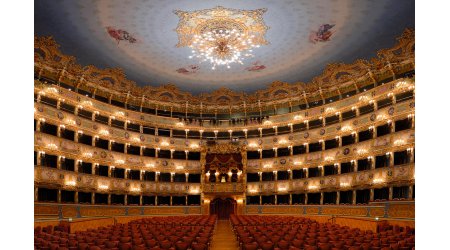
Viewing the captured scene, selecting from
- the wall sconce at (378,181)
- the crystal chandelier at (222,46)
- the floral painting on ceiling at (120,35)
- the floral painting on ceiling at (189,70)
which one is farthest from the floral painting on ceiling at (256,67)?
the wall sconce at (378,181)

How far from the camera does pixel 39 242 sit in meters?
8.88

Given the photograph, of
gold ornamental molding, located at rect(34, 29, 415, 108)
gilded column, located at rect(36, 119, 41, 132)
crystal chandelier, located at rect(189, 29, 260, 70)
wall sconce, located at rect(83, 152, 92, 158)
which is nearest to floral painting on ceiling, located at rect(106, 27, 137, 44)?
crystal chandelier, located at rect(189, 29, 260, 70)

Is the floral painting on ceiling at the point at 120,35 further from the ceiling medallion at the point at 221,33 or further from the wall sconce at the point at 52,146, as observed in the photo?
the wall sconce at the point at 52,146

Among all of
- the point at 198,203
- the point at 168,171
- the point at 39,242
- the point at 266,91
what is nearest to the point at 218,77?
the point at 266,91

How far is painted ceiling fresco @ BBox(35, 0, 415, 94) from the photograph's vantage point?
59.9 feet

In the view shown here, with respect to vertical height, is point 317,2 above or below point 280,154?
above

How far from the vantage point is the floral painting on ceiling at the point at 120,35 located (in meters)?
20.7

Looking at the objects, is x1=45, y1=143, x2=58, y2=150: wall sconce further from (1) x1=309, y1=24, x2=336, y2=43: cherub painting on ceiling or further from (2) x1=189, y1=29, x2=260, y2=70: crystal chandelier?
(1) x1=309, y1=24, x2=336, y2=43: cherub painting on ceiling

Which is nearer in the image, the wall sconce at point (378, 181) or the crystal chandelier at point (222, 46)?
the crystal chandelier at point (222, 46)

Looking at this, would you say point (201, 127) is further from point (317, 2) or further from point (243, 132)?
point (317, 2)

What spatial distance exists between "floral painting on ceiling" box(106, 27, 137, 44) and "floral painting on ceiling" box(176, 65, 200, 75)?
5.65 meters

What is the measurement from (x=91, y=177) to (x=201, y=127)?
11494 mm

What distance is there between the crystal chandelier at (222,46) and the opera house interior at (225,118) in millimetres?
115

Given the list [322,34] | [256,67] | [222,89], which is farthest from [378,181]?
[222,89]
